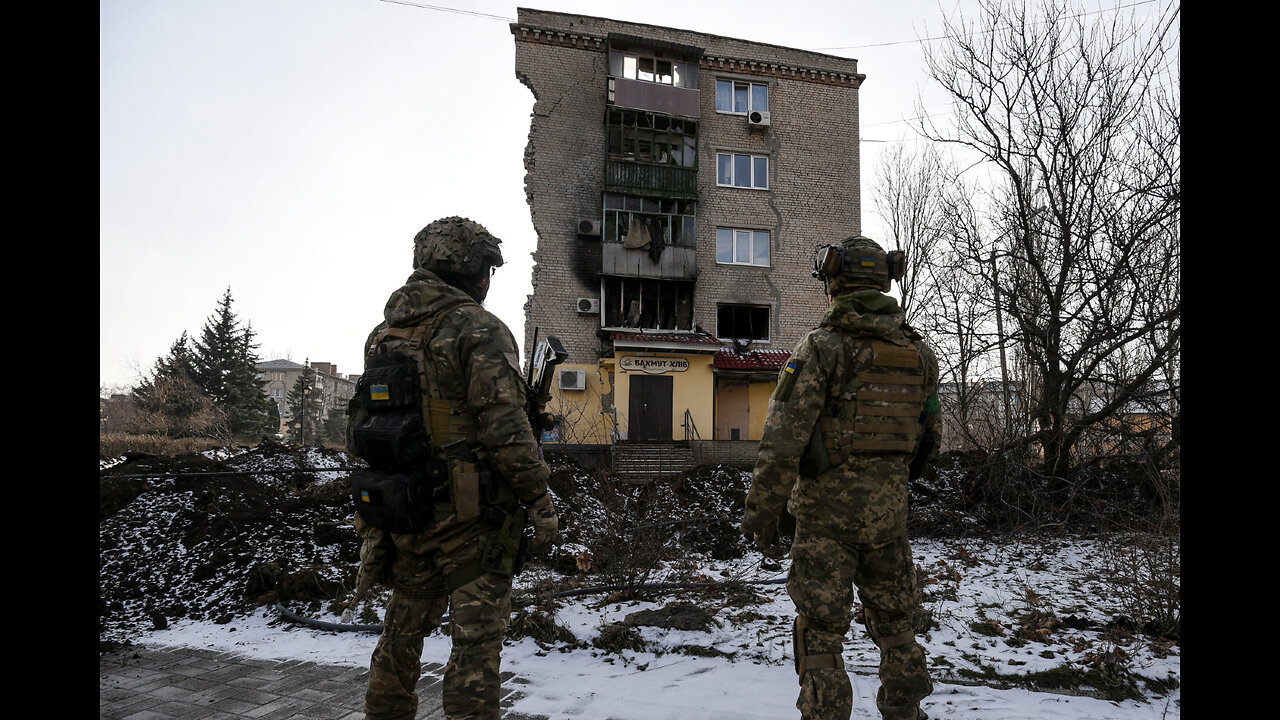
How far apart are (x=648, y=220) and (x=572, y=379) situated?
6.06 meters

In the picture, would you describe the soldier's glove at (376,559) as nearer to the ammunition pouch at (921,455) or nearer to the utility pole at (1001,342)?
the ammunition pouch at (921,455)

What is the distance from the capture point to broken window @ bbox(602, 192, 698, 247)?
68.1ft

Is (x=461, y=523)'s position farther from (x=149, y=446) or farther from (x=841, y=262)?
(x=149, y=446)

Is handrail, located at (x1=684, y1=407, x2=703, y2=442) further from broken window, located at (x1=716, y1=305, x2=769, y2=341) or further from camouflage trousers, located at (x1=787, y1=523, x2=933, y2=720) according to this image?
camouflage trousers, located at (x1=787, y1=523, x2=933, y2=720)

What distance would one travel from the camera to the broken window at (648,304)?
20.9m

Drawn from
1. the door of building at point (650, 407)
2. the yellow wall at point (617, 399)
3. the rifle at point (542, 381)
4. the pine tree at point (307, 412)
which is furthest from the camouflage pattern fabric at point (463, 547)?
the pine tree at point (307, 412)

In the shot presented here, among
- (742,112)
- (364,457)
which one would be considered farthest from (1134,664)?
(742,112)

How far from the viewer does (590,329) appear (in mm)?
20609

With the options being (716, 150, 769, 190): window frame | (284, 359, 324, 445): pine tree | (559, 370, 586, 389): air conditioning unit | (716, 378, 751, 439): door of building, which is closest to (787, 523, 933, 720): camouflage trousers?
(559, 370, 586, 389): air conditioning unit

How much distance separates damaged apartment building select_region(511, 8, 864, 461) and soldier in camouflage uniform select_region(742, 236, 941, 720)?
53.0ft

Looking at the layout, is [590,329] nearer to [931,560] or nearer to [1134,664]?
[931,560]

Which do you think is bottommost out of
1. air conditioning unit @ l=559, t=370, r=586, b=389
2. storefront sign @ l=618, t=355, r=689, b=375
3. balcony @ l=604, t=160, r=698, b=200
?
air conditioning unit @ l=559, t=370, r=586, b=389

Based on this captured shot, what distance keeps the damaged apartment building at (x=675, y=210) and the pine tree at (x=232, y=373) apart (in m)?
21.0

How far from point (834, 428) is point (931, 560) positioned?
16.1 feet
